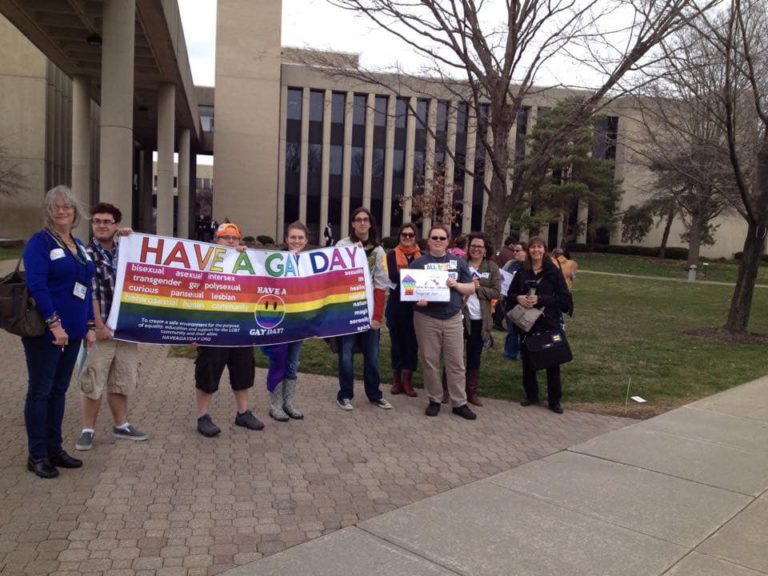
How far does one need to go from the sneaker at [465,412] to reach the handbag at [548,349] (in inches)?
37.5

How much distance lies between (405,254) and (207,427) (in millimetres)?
2888

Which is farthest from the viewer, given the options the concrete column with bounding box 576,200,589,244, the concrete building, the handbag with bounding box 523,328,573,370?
the concrete column with bounding box 576,200,589,244

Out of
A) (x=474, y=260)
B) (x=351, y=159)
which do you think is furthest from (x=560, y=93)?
(x=474, y=260)

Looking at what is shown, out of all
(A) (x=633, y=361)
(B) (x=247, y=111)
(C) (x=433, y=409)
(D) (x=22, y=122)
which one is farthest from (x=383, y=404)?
(B) (x=247, y=111)

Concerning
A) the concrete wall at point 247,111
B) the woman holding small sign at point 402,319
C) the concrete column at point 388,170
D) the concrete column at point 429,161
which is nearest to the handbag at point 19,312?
the woman holding small sign at point 402,319

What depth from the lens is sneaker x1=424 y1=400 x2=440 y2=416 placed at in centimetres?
680

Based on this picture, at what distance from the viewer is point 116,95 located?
13883mm

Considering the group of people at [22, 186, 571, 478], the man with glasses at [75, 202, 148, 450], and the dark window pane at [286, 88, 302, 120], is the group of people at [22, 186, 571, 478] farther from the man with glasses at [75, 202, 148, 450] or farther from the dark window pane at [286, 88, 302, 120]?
the dark window pane at [286, 88, 302, 120]

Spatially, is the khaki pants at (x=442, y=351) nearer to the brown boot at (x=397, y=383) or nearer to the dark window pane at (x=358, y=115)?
the brown boot at (x=397, y=383)

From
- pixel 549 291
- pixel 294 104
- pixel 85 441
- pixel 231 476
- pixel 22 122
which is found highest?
pixel 294 104

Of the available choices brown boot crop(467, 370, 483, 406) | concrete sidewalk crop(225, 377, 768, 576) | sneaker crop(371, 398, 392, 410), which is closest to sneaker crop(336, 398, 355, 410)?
sneaker crop(371, 398, 392, 410)

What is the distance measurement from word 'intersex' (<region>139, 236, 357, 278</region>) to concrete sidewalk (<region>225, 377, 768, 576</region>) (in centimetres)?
275

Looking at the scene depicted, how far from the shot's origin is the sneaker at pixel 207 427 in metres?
5.76

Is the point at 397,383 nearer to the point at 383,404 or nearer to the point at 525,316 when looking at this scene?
the point at 383,404
